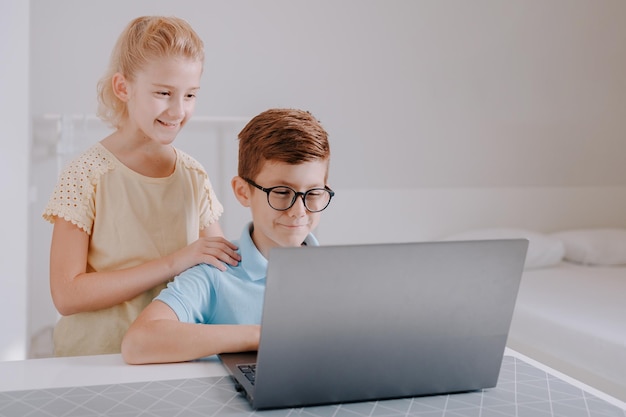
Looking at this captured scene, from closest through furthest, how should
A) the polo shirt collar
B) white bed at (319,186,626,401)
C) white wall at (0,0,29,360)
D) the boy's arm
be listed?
1. the boy's arm
2. the polo shirt collar
3. white wall at (0,0,29,360)
4. white bed at (319,186,626,401)

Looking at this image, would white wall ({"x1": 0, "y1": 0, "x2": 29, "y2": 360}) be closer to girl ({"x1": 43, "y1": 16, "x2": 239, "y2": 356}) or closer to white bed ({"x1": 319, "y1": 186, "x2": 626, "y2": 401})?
girl ({"x1": 43, "y1": 16, "x2": 239, "y2": 356})

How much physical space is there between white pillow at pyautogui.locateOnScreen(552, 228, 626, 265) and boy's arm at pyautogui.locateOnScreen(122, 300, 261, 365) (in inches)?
101

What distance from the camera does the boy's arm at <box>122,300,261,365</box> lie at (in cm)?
106

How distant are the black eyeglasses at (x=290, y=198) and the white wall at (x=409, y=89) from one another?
1821 millimetres

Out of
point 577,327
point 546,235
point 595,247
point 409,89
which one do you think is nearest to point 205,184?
point 577,327

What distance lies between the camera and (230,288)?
1.26 m

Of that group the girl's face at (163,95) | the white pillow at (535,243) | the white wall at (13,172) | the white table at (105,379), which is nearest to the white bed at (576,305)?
the white pillow at (535,243)

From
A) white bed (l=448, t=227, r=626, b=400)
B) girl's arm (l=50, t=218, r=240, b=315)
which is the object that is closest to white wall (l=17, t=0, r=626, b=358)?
white bed (l=448, t=227, r=626, b=400)

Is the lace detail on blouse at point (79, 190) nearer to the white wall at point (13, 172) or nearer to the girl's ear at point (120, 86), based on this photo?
the girl's ear at point (120, 86)

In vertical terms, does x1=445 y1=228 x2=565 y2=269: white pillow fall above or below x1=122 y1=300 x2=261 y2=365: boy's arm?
below

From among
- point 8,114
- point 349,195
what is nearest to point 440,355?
point 8,114

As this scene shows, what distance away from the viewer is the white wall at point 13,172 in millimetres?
1953

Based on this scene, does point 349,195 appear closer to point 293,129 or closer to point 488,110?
point 488,110

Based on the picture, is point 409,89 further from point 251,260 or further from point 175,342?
point 175,342
